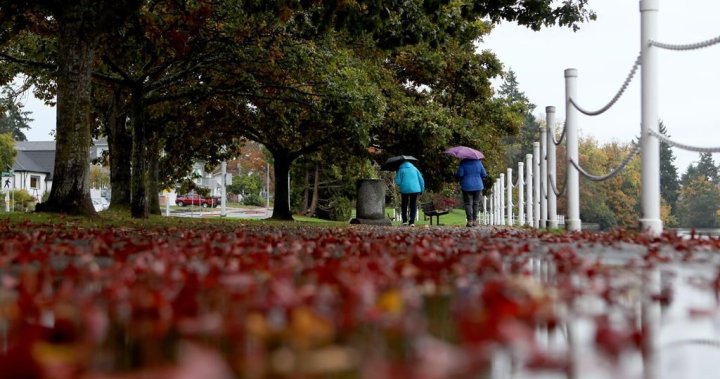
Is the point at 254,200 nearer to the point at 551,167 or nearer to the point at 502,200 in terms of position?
the point at 502,200

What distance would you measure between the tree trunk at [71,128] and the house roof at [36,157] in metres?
75.6

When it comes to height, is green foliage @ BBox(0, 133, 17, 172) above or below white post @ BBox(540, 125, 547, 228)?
above

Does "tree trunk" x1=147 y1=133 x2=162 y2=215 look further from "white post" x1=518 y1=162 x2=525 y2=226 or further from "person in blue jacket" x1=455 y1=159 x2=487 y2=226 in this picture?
"white post" x1=518 y1=162 x2=525 y2=226

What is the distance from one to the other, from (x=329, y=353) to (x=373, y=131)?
25.7m

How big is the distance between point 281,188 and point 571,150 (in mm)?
21713

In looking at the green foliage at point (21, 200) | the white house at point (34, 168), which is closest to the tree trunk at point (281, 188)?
the green foliage at point (21, 200)

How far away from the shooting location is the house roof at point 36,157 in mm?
89238

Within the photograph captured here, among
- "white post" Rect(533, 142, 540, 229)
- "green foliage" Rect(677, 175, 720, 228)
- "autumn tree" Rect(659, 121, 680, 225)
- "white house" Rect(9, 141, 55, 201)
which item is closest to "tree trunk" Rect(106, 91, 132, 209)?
"white post" Rect(533, 142, 540, 229)

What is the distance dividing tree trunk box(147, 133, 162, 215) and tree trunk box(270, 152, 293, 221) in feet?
16.6

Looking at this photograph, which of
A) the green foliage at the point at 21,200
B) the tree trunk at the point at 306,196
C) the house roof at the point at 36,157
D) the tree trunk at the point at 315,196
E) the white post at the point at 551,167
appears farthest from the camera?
the house roof at the point at 36,157

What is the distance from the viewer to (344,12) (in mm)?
11211

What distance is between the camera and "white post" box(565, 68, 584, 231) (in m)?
11.0

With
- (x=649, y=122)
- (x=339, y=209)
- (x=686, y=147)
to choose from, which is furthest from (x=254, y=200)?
(x=686, y=147)

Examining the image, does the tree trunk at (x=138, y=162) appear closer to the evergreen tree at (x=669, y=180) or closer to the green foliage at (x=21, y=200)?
the green foliage at (x=21, y=200)
